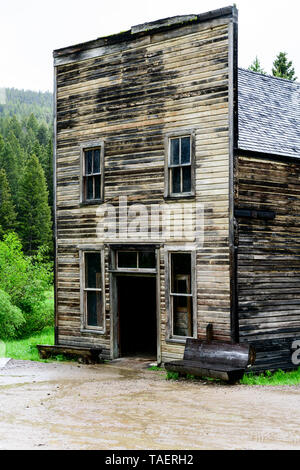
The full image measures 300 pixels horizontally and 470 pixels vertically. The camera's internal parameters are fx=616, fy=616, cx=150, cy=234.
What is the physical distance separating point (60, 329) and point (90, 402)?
697 cm

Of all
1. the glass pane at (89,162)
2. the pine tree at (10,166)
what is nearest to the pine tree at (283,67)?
the glass pane at (89,162)

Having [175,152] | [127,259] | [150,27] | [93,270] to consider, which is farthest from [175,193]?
[150,27]

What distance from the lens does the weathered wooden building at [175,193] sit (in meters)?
15.6

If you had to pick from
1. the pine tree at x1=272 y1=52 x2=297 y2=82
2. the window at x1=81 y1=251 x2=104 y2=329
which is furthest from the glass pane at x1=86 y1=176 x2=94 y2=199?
the pine tree at x1=272 y1=52 x2=297 y2=82

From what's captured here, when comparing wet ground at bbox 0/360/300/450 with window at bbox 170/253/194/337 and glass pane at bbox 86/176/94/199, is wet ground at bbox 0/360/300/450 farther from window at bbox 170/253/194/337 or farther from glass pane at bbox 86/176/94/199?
glass pane at bbox 86/176/94/199

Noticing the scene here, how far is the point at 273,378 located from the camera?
15.4 meters

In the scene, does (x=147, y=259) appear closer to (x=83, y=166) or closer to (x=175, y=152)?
(x=175, y=152)

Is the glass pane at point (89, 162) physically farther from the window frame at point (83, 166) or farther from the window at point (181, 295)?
the window at point (181, 295)

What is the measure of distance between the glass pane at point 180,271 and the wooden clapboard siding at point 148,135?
308 mm

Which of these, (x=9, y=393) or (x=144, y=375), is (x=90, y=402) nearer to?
(x=9, y=393)

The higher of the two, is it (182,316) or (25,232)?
(25,232)

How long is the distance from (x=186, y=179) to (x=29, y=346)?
9069 mm

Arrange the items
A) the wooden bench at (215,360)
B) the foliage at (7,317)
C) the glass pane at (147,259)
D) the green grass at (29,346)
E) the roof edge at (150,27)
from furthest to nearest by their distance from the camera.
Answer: the foliage at (7,317)
the green grass at (29,346)
the glass pane at (147,259)
the roof edge at (150,27)
the wooden bench at (215,360)
